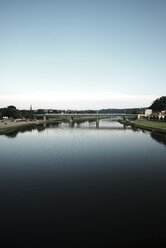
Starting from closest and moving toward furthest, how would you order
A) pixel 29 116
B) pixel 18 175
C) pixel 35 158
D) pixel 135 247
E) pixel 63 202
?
pixel 135 247 → pixel 63 202 → pixel 18 175 → pixel 35 158 → pixel 29 116

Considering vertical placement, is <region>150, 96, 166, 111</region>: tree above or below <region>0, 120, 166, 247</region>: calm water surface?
above

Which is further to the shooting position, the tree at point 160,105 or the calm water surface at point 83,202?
the tree at point 160,105

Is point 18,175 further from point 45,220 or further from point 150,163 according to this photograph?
point 150,163

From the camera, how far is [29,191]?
14695 millimetres

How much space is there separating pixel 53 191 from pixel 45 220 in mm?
3889

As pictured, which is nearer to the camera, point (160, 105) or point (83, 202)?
point (83, 202)

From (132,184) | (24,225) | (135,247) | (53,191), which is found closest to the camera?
(135,247)

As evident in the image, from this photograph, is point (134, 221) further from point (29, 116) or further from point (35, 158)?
point (29, 116)

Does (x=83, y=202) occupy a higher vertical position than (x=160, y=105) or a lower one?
lower

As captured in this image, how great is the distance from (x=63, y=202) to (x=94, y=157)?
13604 millimetres

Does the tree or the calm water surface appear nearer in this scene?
the calm water surface

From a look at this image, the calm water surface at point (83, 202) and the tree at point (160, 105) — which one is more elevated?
the tree at point (160, 105)

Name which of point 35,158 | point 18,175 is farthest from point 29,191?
point 35,158

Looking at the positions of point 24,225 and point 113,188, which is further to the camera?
point 113,188
